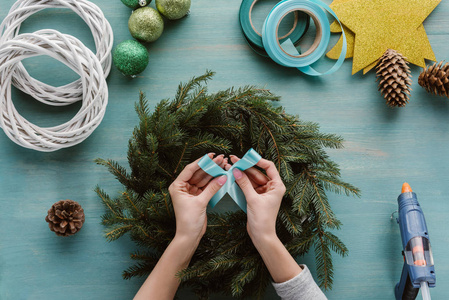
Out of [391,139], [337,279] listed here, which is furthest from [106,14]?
[337,279]

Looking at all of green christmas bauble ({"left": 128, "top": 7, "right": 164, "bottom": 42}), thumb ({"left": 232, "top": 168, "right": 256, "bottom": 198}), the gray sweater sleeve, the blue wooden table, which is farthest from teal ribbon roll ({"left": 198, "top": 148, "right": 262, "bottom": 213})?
green christmas bauble ({"left": 128, "top": 7, "right": 164, "bottom": 42})

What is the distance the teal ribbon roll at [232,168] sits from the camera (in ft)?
3.07

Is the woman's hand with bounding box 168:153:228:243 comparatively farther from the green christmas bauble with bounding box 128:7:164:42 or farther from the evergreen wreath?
the green christmas bauble with bounding box 128:7:164:42

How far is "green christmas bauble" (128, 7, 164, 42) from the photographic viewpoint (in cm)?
117

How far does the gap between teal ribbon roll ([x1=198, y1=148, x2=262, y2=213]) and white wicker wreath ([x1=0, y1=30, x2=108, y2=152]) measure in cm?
43

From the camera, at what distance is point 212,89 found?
1.26m

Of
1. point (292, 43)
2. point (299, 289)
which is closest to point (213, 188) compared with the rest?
point (299, 289)

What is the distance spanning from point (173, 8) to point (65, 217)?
754 mm

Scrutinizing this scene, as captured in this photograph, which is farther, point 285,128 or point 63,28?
point 63,28

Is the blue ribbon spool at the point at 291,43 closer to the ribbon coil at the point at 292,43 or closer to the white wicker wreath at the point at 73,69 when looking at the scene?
the ribbon coil at the point at 292,43

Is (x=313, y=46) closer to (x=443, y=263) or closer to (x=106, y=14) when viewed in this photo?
(x=106, y=14)

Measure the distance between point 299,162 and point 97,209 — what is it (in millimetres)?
688

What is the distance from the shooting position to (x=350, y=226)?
4.07ft

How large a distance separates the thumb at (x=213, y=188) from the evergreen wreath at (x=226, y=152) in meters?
0.09
